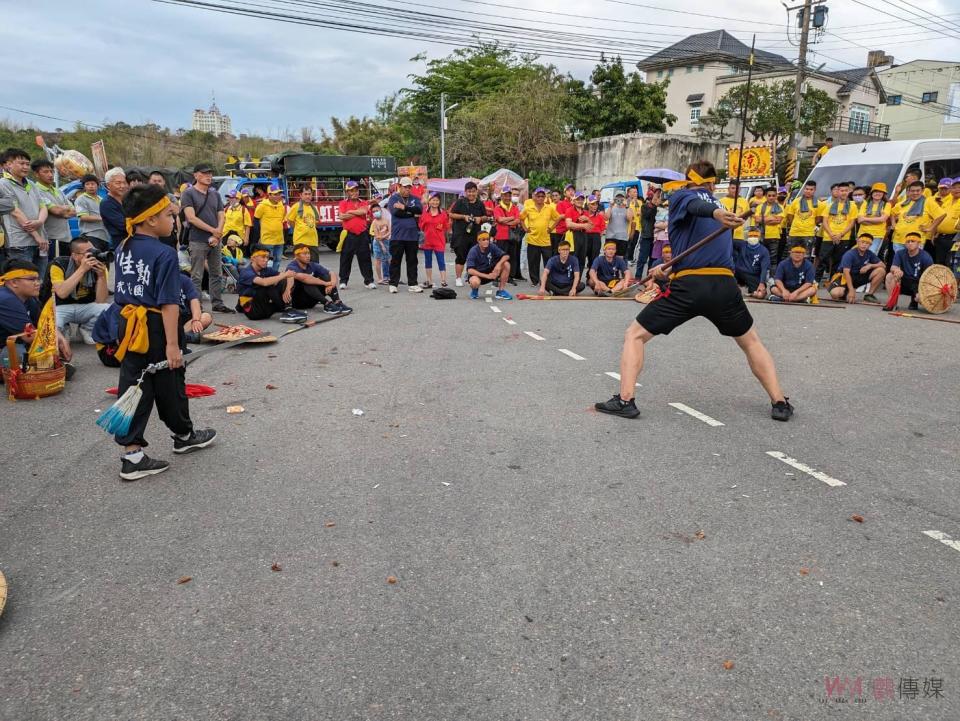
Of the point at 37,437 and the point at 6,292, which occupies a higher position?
the point at 6,292

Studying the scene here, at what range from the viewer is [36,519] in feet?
12.1

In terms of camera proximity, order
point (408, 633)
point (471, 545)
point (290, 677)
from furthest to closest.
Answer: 1. point (471, 545)
2. point (408, 633)
3. point (290, 677)

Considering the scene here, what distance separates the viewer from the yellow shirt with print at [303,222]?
11.5 m

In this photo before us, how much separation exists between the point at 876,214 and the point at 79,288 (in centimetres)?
1254

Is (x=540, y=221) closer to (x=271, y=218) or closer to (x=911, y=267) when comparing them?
(x=271, y=218)

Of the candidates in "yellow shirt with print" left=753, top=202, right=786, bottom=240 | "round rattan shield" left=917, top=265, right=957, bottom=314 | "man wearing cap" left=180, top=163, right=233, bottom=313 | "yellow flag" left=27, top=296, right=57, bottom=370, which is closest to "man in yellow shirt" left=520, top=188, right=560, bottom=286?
"yellow shirt with print" left=753, top=202, right=786, bottom=240

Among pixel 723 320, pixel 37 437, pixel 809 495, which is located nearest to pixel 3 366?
pixel 37 437

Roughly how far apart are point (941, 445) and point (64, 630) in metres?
5.27

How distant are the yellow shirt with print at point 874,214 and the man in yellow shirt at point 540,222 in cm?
546

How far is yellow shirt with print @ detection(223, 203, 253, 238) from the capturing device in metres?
12.8

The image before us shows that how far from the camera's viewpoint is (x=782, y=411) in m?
5.35

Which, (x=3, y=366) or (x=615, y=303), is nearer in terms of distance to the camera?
(x=3, y=366)

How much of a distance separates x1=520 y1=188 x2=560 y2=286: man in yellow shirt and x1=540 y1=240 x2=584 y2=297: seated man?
719 mm

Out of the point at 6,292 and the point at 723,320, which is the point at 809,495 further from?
the point at 6,292
